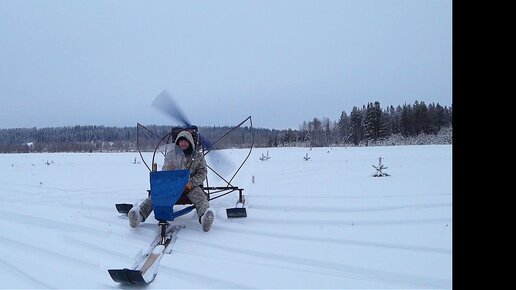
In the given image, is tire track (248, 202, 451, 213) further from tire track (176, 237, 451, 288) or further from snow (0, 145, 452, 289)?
tire track (176, 237, 451, 288)

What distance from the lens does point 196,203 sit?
6.27 meters

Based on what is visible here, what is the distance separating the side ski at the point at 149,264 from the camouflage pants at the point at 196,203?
46 cm

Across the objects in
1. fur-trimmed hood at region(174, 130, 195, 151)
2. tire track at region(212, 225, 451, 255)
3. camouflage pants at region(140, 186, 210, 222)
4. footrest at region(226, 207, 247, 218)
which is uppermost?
fur-trimmed hood at region(174, 130, 195, 151)

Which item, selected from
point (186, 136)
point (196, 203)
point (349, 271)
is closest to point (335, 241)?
point (349, 271)

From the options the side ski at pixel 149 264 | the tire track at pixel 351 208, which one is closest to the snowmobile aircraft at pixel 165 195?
the side ski at pixel 149 264

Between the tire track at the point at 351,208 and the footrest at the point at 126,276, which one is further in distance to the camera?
the tire track at the point at 351,208

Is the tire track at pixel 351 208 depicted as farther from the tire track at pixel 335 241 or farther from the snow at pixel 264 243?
the tire track at pixel 335 241

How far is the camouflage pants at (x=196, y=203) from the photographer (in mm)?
6152

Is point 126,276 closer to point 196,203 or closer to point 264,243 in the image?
point 264,243

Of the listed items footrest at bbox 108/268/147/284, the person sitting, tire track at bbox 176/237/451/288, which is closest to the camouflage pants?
the person sitting

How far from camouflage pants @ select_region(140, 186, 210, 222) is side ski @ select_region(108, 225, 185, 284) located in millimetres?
462

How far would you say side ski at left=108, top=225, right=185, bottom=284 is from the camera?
375 centimetres
